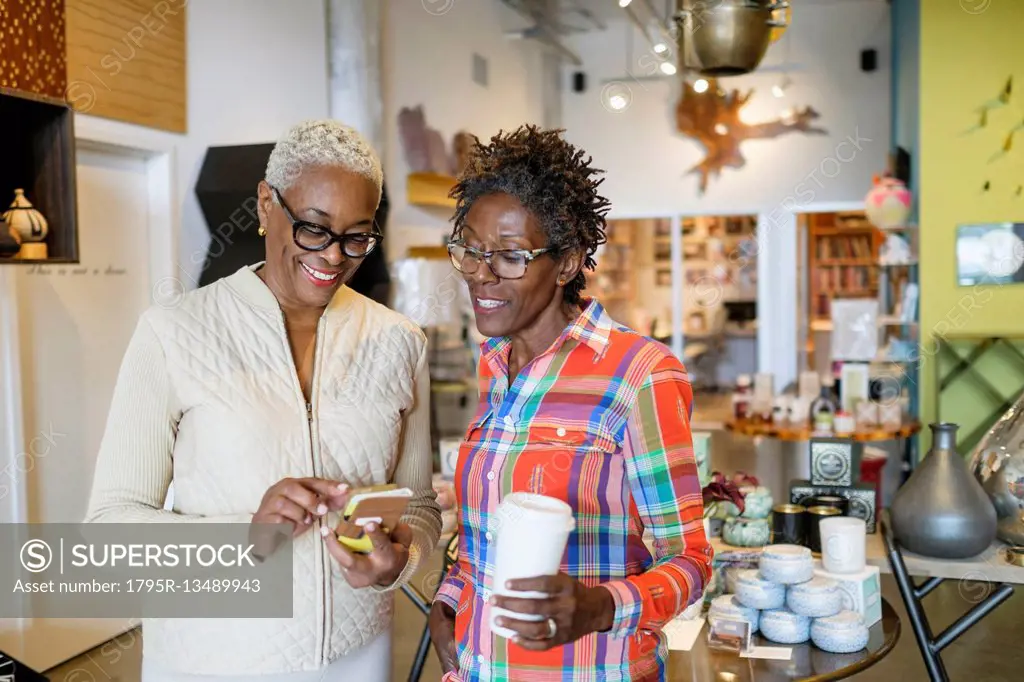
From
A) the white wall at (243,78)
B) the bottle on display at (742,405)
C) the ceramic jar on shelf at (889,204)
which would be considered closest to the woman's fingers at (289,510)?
the white wall at (243,78)

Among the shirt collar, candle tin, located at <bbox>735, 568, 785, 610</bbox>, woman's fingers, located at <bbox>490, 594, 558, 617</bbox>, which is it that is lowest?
candle tin, located at <bbox>735, 568, 785, 610</bbox>

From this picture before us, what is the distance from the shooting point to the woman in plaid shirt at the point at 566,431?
1.50 m

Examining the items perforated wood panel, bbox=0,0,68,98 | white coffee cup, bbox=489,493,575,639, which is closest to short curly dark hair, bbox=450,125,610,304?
white coffee cup, bbox=489,493,575,639

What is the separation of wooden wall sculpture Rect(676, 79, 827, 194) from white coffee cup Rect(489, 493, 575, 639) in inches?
350

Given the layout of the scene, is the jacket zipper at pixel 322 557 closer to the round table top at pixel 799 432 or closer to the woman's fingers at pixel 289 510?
the woman's fingers at pixel 289 510

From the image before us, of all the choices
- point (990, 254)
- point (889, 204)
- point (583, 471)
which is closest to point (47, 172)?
point (583, 471)

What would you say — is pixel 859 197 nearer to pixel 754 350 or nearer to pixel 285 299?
pixel 754 350

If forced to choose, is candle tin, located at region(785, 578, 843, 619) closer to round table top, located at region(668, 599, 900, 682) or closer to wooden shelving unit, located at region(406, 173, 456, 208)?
round table top, located at region(668, 599, 900, 682)

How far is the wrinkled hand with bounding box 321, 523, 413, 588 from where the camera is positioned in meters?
1.52

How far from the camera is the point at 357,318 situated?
73.2 inches

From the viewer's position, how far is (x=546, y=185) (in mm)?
1612

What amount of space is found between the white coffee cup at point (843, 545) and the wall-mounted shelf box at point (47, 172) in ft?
8.44

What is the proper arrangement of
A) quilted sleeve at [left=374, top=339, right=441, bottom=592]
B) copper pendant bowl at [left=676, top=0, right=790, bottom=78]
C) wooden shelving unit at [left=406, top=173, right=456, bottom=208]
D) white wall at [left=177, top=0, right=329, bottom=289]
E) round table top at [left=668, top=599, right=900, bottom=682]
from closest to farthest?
quilted sleeve at [left=374, top=339, right=441, bottom=592] → round table top at [left=668, top=599, right=900, bottom=682] → copper pendant bowl at [left=676, top=0, right=790, bottom=78] → white wall at [left=177, top=0, right=329, bottom=289] → wooden shelving unit at [left=406, top=173, right=456, bottom=208]

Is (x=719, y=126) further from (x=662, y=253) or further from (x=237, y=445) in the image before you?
(x=237, y=445)
